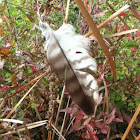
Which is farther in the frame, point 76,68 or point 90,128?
point 90,128

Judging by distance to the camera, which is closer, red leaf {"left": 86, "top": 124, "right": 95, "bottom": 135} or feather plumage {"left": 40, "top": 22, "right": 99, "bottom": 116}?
feather plumage {"left": 40, "top": 22, "right": 99, "bottom": 116}

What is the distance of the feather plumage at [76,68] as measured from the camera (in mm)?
593

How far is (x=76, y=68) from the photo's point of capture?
62cm

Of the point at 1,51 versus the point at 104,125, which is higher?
the point at 1,51

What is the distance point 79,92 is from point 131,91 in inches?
17.1

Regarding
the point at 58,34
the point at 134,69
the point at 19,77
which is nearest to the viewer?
the point at 58,34

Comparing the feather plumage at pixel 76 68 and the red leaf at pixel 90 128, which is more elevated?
the feather plumage at pixel 76 68

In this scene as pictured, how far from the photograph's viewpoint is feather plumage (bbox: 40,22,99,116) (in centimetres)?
59

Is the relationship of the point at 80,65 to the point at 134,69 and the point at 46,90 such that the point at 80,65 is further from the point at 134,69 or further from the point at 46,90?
the point at 134,69

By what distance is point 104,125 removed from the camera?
77 centimetres

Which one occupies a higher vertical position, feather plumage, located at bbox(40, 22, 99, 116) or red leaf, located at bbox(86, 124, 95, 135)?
feather plumage, located at bbox(40, 22, 99, 116)

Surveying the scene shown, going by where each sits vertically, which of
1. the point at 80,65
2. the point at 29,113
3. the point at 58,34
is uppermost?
the point at 58,34

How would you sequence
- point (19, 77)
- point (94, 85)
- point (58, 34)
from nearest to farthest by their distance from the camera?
point (94, 85)
point (58, 34)
point (19, 77)

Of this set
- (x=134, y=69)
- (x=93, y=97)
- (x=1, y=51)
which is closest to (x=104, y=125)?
(x=93, y=97)
